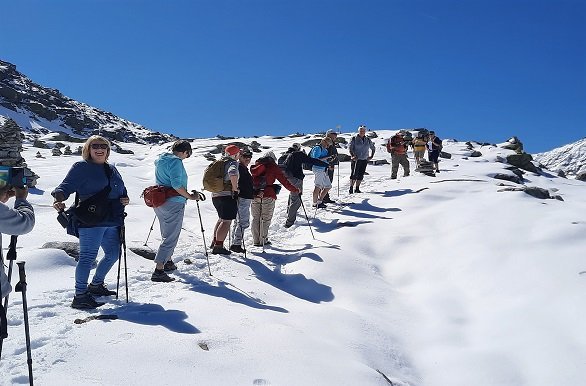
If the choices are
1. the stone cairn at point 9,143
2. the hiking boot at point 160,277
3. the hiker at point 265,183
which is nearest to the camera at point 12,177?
the hiking boot at point 160,277

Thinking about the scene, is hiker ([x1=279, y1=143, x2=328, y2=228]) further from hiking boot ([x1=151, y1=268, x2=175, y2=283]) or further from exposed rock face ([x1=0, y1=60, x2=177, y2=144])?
exposed rock face ([x1=0, y1=60, x2=177, y2=144])

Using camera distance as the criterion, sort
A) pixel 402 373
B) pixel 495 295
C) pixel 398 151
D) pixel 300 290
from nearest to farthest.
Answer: pixel 402 373, pixel 495 295, pixel 300 290, pixel 398 151

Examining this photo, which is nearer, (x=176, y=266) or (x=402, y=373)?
(x=402, y=373)

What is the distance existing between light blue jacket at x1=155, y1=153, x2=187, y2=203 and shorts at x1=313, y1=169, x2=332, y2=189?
6.24 metres

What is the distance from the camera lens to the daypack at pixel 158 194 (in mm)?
6477

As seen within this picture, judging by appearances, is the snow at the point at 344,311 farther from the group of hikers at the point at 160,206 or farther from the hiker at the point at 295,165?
the hiker at the point at 295,165

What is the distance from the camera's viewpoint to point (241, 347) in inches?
163

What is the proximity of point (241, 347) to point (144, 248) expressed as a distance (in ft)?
16.7

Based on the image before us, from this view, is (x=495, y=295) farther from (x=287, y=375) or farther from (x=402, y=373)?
(x=287, y=375)

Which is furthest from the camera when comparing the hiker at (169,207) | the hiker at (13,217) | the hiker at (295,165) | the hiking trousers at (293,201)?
the hiking trousers at (293,201)

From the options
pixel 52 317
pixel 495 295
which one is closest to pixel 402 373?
pixel 495 295

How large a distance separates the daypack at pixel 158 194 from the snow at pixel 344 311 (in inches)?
48.5

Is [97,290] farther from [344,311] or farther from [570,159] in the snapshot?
[570,159]

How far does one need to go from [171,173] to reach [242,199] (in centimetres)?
257
